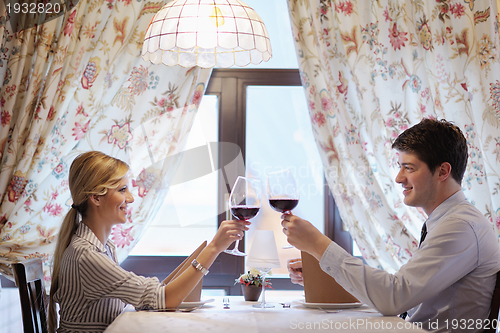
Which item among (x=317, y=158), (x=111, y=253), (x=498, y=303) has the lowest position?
(x=498, y=303)

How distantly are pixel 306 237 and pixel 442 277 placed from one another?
0.40 meters

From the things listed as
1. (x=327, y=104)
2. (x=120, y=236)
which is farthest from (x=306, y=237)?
(x=120, y=236)

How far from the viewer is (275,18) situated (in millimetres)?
2645

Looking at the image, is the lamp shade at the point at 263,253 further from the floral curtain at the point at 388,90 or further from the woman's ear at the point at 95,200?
the floral curtain at the point at 388,90

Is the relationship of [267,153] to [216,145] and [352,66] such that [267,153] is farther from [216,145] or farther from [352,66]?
[352,66]

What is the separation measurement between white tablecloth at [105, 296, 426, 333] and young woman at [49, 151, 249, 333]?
0.07 metres

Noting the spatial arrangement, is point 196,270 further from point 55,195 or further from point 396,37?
point 396,37

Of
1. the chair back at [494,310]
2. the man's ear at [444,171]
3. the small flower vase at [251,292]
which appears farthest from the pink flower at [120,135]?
the chair back at [494,310]

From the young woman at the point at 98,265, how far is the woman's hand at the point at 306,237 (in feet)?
0.51

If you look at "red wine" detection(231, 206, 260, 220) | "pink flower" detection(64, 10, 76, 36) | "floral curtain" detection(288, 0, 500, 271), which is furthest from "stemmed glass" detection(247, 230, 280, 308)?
"pink flower" detection(64, 10, 76, 36)

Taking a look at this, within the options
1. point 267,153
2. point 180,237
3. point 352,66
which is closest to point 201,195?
point 180,237

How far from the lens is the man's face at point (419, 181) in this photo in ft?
4.79

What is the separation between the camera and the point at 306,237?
1.33 metres

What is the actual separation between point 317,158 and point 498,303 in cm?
143
